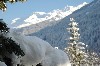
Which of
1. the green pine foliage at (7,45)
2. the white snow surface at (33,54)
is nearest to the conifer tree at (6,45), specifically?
the green pine foliage at (7,45)

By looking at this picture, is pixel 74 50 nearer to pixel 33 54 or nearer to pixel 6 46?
pixel 33 54

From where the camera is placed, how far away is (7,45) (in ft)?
21.5

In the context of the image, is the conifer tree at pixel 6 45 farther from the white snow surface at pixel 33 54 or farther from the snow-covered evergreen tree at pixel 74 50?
the snow-covered evergreen tree at pixel 74 50

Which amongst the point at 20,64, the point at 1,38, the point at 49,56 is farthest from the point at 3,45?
the point at 49,56

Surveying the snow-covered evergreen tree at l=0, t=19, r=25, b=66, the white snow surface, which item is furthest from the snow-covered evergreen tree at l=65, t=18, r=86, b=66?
the snow-covered evergreen tree at l=0, t=19, r=25, b=66

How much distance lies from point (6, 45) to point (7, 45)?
0.06ft

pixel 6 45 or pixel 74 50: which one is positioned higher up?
pixel 74 50

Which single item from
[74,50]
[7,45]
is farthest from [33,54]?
[74,50]

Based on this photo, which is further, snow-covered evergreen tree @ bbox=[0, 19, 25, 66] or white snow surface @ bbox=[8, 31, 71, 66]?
white snow surface @ bbox=[8, 31, 71, 66]

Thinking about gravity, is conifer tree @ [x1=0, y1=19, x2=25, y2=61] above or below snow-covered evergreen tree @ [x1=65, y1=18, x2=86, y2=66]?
below

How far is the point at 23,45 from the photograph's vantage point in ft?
22.7

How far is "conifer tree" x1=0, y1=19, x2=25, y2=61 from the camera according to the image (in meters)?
6.49

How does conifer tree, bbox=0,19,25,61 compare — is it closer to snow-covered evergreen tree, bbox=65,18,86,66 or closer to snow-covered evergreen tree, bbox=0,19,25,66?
snow-covered evergreen tree, bbox=0,19,25,66

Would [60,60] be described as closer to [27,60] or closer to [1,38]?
[27,60]
